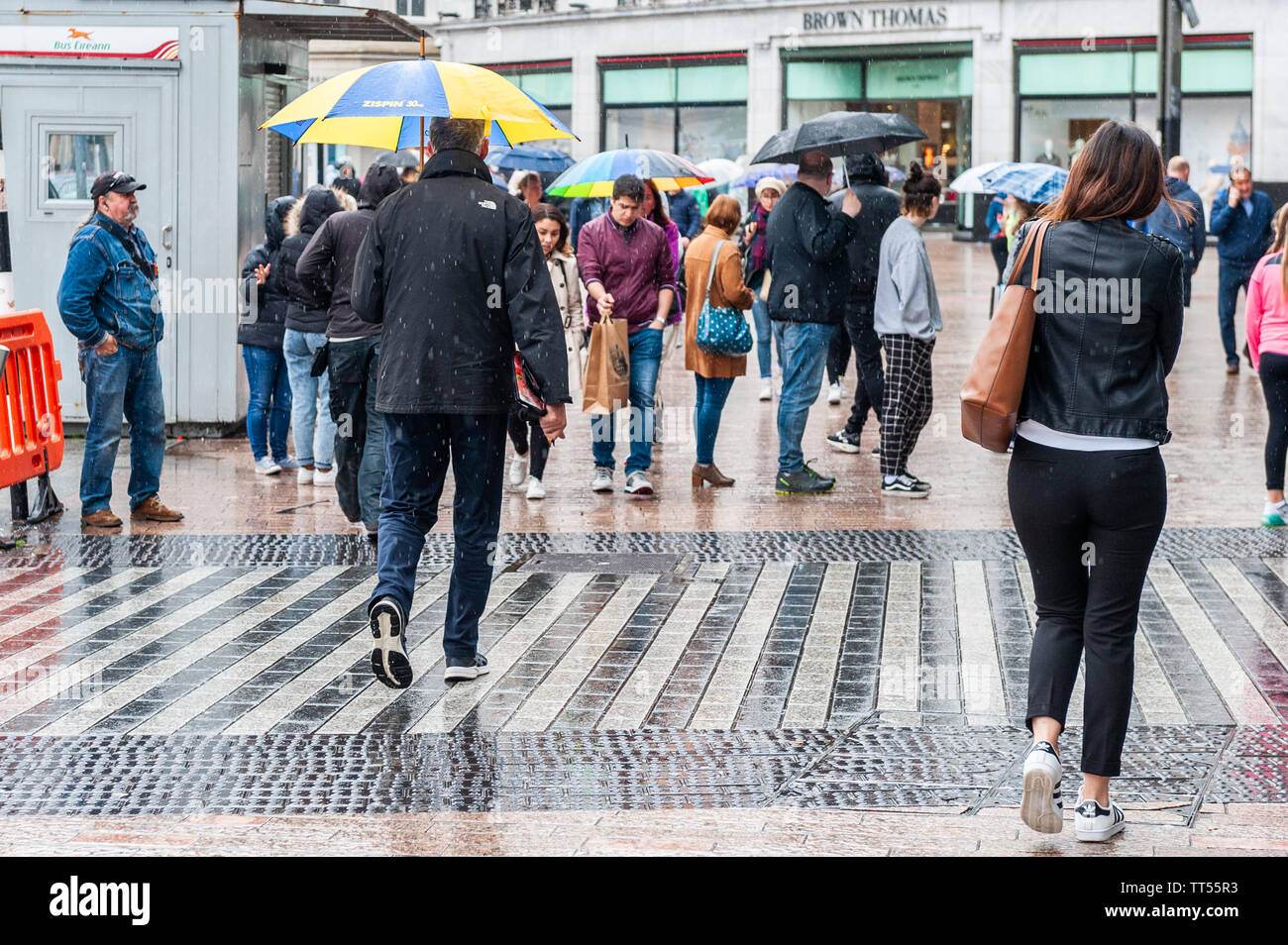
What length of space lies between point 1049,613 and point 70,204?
9.86 meters

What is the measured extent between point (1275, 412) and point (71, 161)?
8477 mm

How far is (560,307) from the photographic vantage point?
10.3 m

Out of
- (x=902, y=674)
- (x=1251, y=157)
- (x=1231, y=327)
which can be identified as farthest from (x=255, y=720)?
(x=1251, y=157)

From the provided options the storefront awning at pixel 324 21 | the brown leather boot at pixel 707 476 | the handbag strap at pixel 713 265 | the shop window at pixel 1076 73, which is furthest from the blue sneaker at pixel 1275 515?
the shop window at pixel 1076 73

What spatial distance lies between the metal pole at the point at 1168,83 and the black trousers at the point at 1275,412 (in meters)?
6.58

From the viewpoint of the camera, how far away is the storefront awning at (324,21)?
12758mm

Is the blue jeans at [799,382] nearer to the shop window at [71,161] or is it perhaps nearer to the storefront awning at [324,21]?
the storefront awning at [324,21]

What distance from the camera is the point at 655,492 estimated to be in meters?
10.8

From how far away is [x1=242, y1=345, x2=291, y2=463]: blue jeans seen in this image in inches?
443

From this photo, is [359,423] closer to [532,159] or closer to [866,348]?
[866,348]

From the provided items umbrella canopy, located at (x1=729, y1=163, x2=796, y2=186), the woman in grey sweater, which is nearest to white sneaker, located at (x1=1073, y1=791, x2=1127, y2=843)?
the woman in grey sweater

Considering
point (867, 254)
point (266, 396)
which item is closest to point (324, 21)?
point (266, 396)

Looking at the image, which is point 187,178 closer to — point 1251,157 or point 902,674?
point 902,674

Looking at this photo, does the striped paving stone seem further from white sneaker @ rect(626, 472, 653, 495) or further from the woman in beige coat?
the woman in beige coat
